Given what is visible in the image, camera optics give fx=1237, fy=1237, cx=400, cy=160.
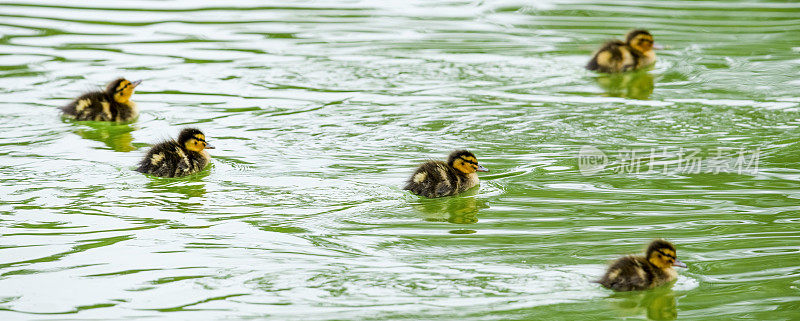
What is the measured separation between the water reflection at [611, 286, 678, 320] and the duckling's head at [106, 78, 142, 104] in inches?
149

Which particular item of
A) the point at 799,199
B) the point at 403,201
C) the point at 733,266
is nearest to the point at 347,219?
the point at 403,201

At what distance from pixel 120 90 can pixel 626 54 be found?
337 centimetres

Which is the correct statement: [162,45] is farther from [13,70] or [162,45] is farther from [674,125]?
[674,125]

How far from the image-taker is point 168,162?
5.91 metres

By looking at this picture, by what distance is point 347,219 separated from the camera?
5.14m

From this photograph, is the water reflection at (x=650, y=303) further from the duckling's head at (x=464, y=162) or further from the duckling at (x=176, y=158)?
the duckling at (x=176, y=158)

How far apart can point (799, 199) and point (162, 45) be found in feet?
17.2

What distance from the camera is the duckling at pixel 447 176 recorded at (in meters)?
5.54

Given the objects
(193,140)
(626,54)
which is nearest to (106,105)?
(193,140)

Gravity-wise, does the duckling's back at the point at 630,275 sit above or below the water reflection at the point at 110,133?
below

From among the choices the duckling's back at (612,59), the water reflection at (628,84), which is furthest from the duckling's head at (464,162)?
the duckling's back at (612,59)

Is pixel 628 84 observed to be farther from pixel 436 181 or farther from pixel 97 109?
pixel 97 109

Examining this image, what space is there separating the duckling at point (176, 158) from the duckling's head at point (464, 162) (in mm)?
1257

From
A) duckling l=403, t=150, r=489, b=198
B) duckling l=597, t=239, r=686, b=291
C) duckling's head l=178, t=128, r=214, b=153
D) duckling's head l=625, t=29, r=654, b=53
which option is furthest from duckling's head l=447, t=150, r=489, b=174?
duckling's head l=625, t=29, r=654, b=53
